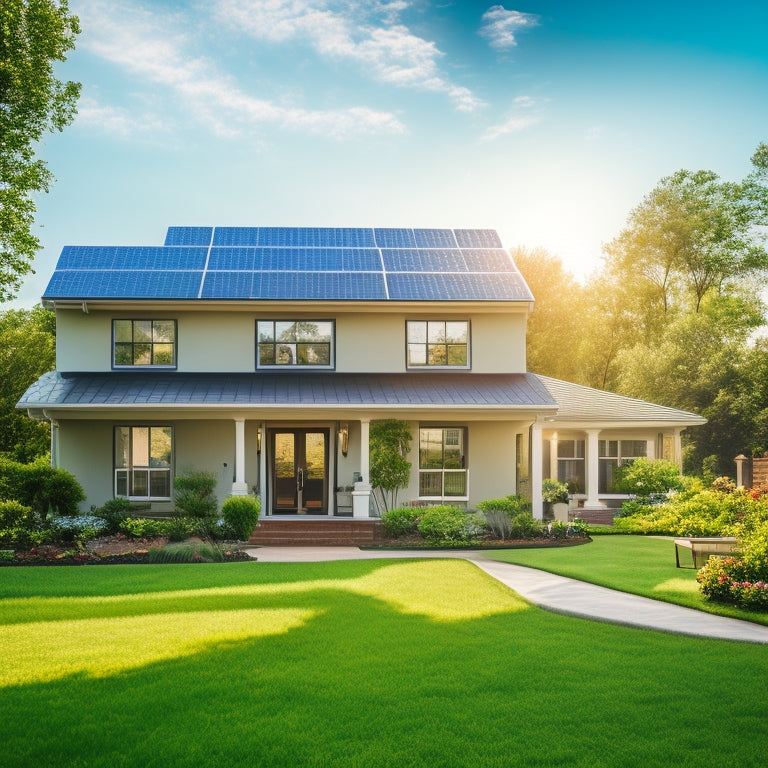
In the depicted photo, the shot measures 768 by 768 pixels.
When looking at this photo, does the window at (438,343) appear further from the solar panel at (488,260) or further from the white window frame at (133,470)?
the white window frame at (133,470)

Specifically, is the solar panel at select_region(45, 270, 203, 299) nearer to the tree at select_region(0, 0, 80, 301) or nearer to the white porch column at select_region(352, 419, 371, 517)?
the tree at select_region(0, 0, 80, 301)

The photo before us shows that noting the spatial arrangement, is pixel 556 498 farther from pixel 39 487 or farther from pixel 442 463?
pixel 39 487

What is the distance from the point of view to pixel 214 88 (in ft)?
67.9

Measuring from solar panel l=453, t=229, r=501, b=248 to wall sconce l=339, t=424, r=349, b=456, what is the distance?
7.42 m

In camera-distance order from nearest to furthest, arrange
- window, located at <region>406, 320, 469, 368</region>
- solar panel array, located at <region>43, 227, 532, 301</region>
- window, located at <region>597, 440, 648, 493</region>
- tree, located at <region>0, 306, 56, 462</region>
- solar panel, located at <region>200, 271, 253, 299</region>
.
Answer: solar panel, located at <region>200, 271, 253, 299</region> → solar panel array, located at <region>43, 227, 532, 301</region> → window, located at <region>406, 320, 469, 368</region> → window, located at <region>597, 440, 648, 493</region> → tree, located at <region>0, 306, 56, 462</region>

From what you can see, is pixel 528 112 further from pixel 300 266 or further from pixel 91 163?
pixel 91 163

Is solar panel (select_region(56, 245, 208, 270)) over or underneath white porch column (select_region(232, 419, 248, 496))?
over

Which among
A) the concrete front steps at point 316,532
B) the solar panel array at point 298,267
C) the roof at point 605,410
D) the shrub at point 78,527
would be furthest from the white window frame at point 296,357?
the roof at point 605,410

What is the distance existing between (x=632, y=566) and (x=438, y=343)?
31.3 feet

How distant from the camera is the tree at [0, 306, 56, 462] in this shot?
32469 millimetres

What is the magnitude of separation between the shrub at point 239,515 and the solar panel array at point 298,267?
5821 millimetres

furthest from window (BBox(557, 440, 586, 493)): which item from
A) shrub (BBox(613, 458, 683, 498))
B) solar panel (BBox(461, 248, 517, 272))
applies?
solar panel (BBox(461, 248, 517, 272))

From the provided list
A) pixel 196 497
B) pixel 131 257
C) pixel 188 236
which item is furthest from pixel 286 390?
pixel 188 236

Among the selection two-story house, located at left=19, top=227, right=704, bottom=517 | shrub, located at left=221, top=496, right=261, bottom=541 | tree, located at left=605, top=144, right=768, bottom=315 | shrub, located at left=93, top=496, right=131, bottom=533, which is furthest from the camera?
tree, located at left=605, top=144, right=768, bottom=315
